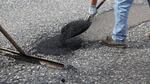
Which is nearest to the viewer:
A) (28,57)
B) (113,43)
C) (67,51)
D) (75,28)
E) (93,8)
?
(28,57)

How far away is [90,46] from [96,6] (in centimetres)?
121

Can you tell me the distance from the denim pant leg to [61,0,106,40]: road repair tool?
0.61 meters

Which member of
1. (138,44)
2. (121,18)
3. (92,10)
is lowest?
(138,44)

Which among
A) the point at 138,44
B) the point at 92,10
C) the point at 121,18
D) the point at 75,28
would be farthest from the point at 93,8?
the point at 138,44

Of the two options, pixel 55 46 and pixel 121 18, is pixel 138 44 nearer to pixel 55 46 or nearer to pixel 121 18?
pixel 121 18

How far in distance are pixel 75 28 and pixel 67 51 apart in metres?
0.69

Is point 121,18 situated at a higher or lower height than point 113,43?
higher

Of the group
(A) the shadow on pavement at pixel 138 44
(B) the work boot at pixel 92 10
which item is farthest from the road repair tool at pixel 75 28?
(A) the shadow on pavement at pixel 138 44

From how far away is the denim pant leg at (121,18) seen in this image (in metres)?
5.02

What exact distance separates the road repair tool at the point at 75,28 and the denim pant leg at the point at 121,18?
61 centimetres

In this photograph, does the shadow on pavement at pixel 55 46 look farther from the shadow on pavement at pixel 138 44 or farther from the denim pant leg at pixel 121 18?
the shadow on pavement at pixel 138 44

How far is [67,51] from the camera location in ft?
16.7

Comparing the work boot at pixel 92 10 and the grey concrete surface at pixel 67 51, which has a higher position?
the work boot at pixel 92 10

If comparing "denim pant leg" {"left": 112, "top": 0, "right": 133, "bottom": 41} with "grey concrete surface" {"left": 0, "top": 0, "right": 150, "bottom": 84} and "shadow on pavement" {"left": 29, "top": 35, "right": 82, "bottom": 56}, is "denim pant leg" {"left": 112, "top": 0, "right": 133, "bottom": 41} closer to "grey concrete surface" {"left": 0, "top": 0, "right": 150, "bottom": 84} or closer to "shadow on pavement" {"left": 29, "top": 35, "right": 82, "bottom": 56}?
"grey concrete surface" {"left": 0, "top": 0, "right": 150, "bottom": 84}
